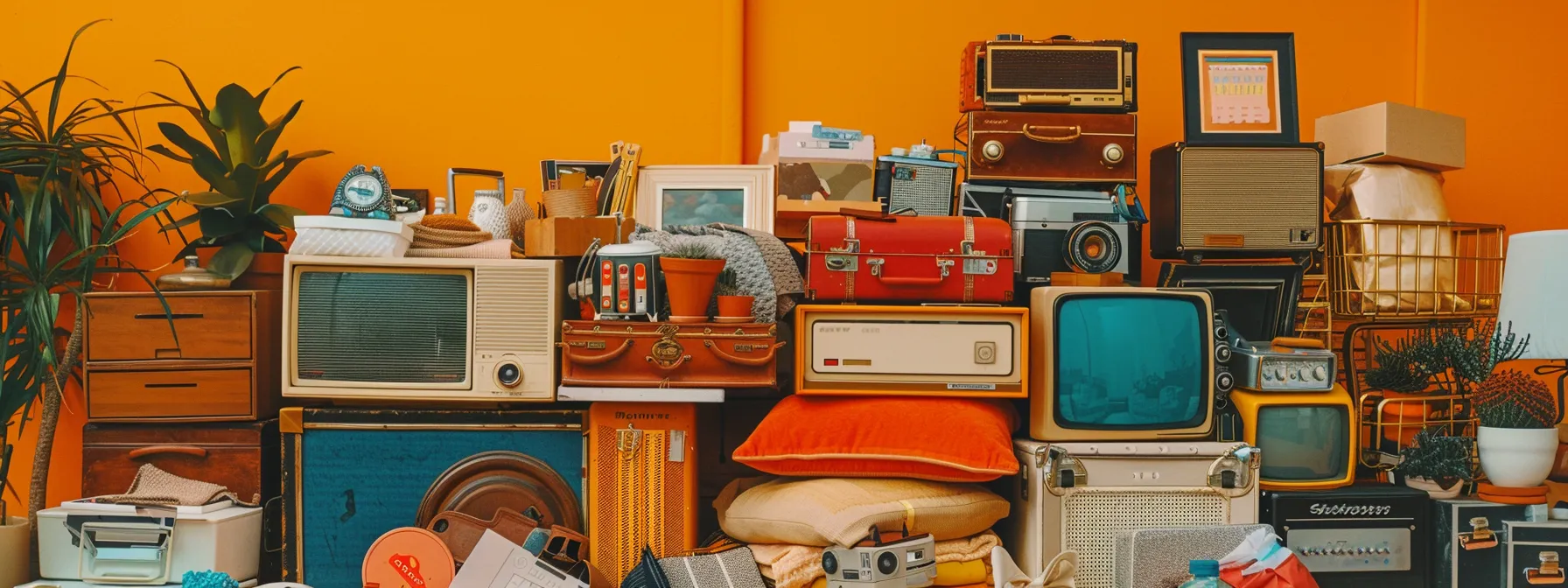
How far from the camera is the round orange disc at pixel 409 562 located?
8.94 ft

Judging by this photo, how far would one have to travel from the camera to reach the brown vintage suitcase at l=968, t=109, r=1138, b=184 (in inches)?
133

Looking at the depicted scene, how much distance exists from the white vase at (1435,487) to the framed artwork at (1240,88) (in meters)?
1.09

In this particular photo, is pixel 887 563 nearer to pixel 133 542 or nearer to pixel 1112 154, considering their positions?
pixel 1112 154

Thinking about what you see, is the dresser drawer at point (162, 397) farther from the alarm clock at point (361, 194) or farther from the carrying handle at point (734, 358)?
the carrying handle at point (734, 358)

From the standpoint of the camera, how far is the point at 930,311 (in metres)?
3.00

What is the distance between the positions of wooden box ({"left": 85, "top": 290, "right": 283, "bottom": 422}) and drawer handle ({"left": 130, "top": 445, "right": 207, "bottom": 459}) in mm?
84

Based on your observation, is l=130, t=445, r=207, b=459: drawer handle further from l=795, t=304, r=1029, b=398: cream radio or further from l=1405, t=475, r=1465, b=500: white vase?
l=1405, t=475, r=1465, b=500: white vase

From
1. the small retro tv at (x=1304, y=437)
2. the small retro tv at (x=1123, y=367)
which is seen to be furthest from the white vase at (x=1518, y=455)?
the small retro tv at (x=1123, y=367)

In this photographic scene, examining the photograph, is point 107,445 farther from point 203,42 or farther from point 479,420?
point 203,42

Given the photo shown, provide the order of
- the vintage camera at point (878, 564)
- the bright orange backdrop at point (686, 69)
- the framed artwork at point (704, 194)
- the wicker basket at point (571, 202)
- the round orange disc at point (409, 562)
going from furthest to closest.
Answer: the bright orange backdrop at point (686, 69)
the framed artwork at point (704, 194)
the wicker basket at point (571, 202)
the round orange disc at point (409, 562)
the vintage camera at point (878, 564)

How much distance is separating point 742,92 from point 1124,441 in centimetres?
195

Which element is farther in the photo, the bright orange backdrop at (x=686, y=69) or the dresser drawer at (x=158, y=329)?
the bright orange backdrop at (x=686, y=69)

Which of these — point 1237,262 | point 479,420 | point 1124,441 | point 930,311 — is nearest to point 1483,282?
point 1237,262

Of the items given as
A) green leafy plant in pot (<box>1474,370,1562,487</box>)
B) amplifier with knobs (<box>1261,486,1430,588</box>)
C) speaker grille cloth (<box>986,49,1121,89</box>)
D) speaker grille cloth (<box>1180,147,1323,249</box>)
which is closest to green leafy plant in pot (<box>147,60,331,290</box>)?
speaker grille cloth (<box>986,49,1121,89</box>)
